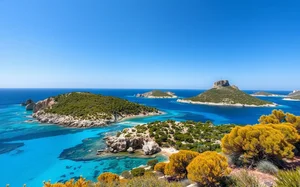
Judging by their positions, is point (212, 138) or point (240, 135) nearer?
point (240, 135)

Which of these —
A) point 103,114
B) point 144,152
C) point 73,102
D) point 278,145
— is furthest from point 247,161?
point 73,102

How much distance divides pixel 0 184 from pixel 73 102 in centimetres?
3790

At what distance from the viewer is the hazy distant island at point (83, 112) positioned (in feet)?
117

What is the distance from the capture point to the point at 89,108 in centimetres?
4278

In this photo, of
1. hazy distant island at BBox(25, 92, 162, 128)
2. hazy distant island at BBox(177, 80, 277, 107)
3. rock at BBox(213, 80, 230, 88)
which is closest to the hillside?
hazy distant island at BBox(177, 80, 277, 107)

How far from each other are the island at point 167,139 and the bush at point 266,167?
1039cm

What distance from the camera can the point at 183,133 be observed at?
2498 cm

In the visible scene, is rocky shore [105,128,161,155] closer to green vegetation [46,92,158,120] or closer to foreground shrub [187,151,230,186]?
foreground shrub [187,151,230,186]

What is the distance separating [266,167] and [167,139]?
1540 cm

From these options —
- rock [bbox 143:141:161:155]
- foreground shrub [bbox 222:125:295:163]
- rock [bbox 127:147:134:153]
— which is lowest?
rock [bbox 127:147:134:153]

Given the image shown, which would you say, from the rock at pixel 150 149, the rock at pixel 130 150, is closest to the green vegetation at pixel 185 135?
the rock at pixel 150 149

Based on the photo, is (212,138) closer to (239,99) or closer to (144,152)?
(144,152)

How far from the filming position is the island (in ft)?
65.6

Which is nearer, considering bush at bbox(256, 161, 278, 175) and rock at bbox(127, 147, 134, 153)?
bush at bbox(256, 161, 278, 175)
